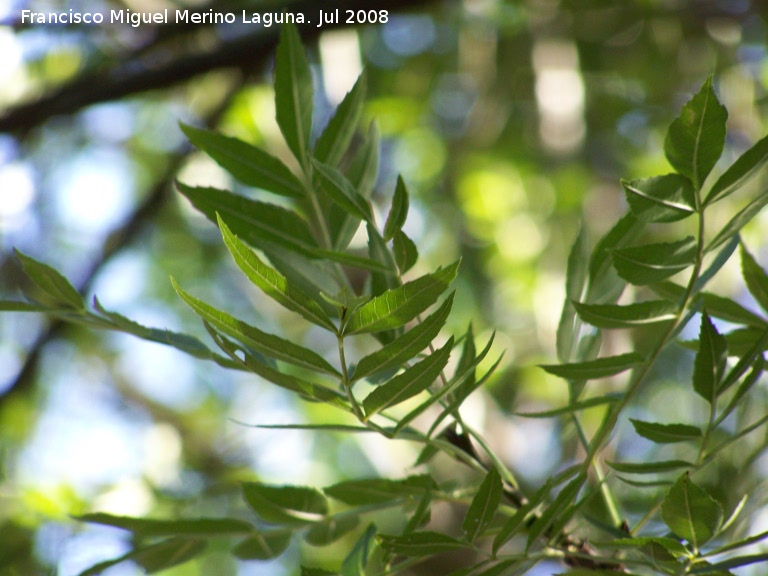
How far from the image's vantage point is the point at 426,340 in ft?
1.01

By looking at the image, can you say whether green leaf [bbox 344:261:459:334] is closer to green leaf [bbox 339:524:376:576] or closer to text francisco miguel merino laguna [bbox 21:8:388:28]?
green leaf [bbox 339:524:376:576]

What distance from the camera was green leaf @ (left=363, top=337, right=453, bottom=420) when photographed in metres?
0.31

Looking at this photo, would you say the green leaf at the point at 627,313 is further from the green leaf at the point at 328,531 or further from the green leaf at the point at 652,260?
the green leaf at the point at 328,531

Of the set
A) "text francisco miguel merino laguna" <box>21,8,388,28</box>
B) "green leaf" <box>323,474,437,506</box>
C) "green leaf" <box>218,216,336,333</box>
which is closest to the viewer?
"green leaf" <box>218,216,336,333</box>

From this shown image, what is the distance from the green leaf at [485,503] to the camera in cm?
33

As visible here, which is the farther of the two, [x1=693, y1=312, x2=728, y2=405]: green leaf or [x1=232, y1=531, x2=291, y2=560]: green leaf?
[x1=232, y1=531, x2=291, y2=560]: green leaf

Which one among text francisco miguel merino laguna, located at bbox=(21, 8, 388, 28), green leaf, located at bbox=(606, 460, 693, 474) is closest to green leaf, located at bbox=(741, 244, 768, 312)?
green leaf, located at bbox=(606, 460, 693, 474)

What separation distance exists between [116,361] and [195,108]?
0.78 metres

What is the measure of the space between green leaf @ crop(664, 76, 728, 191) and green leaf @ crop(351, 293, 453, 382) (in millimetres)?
121

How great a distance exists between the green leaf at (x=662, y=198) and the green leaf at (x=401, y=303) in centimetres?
10

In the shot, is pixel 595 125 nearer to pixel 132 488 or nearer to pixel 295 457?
pixel 295 457

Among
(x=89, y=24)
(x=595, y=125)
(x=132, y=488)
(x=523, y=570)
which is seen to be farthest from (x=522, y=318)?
(x=523, y=570)

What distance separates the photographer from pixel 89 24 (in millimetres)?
1088

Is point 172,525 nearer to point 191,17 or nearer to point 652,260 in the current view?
point 652,260
